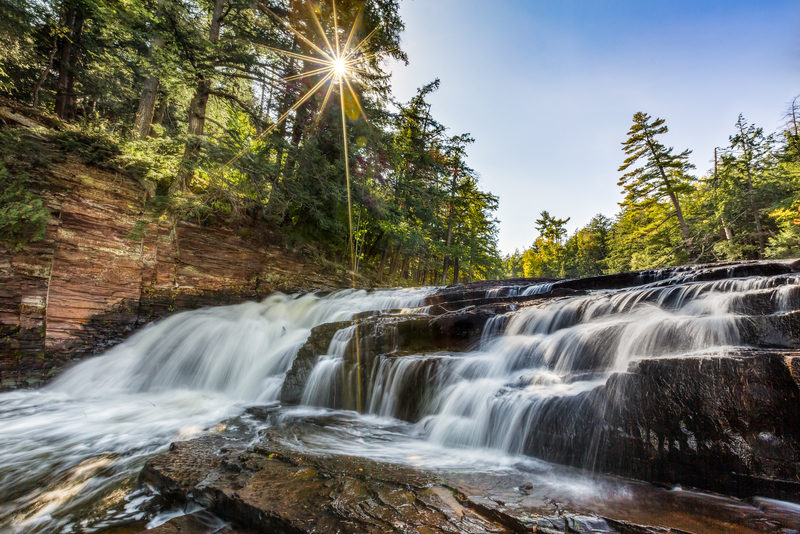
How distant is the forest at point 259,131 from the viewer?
302 inches

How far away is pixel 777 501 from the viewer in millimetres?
2199

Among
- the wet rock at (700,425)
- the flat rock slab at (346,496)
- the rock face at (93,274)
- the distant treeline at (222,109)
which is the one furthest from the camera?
the distant treeline at (222,109)

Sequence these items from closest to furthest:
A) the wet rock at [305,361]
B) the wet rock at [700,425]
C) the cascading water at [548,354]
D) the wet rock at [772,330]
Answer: the wet rock at [700,425]
the wet rock at [772,330]
the cascading water at [548,354]
the wet rock at [305,361]

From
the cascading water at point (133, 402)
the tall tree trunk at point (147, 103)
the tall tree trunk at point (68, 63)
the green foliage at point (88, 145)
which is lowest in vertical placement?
the cascading water at point (133, 402)

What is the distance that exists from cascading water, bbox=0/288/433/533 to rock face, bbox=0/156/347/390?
58 centimetres

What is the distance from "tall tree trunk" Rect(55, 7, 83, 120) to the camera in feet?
36.0

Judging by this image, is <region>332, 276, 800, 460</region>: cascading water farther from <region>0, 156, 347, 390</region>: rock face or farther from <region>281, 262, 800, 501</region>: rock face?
<region>0, 156, 347, 390</region>: rock face

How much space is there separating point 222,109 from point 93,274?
26.9 feet

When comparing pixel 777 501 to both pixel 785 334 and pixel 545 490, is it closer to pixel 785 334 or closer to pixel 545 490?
pixel 545 490

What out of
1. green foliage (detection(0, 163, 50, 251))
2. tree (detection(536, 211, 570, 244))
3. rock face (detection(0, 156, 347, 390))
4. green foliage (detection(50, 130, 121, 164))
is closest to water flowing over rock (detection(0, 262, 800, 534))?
rock face (detection(0, 156, 347, 390))

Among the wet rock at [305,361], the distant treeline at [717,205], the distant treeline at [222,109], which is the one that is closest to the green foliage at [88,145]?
the distant treeline at [222,109]

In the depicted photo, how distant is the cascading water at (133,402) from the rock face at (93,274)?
1.89 ft

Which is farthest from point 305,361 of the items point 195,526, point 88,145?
point 88,145

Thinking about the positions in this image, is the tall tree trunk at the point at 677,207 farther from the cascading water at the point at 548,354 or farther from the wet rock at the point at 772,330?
the wet rock at the point at 772,330
